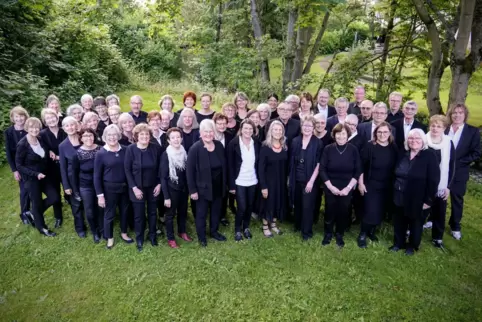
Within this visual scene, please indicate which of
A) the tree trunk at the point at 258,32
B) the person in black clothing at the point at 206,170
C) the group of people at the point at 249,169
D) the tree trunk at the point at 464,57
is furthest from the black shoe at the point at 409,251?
the tree trunk at the point at 258,32

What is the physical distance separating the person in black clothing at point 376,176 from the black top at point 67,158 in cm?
434

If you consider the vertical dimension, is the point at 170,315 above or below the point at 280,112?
below

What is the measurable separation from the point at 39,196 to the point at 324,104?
5.17 meters

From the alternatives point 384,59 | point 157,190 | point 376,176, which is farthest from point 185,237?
point 384,59

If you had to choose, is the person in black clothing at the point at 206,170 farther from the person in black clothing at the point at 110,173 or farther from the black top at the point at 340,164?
the black top at the point at 340,164

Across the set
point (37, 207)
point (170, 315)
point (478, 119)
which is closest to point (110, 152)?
point (37, 207)

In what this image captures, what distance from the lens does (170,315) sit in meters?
4.02

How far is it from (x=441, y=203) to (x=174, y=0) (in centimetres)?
753

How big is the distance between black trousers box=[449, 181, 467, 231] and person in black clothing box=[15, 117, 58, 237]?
6.54m

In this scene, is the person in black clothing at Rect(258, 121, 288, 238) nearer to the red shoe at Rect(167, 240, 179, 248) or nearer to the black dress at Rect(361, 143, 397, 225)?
the black dress at Rect(361, 143, 397, 225)

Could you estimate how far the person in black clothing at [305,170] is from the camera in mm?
5160

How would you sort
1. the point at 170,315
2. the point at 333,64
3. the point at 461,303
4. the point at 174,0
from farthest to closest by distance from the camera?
the point at 333,64 → the point at 174,0 → the point at 461,303 → the point at 170,315

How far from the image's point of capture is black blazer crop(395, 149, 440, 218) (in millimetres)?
4688

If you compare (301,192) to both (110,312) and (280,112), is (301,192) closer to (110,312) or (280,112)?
(280,112)
